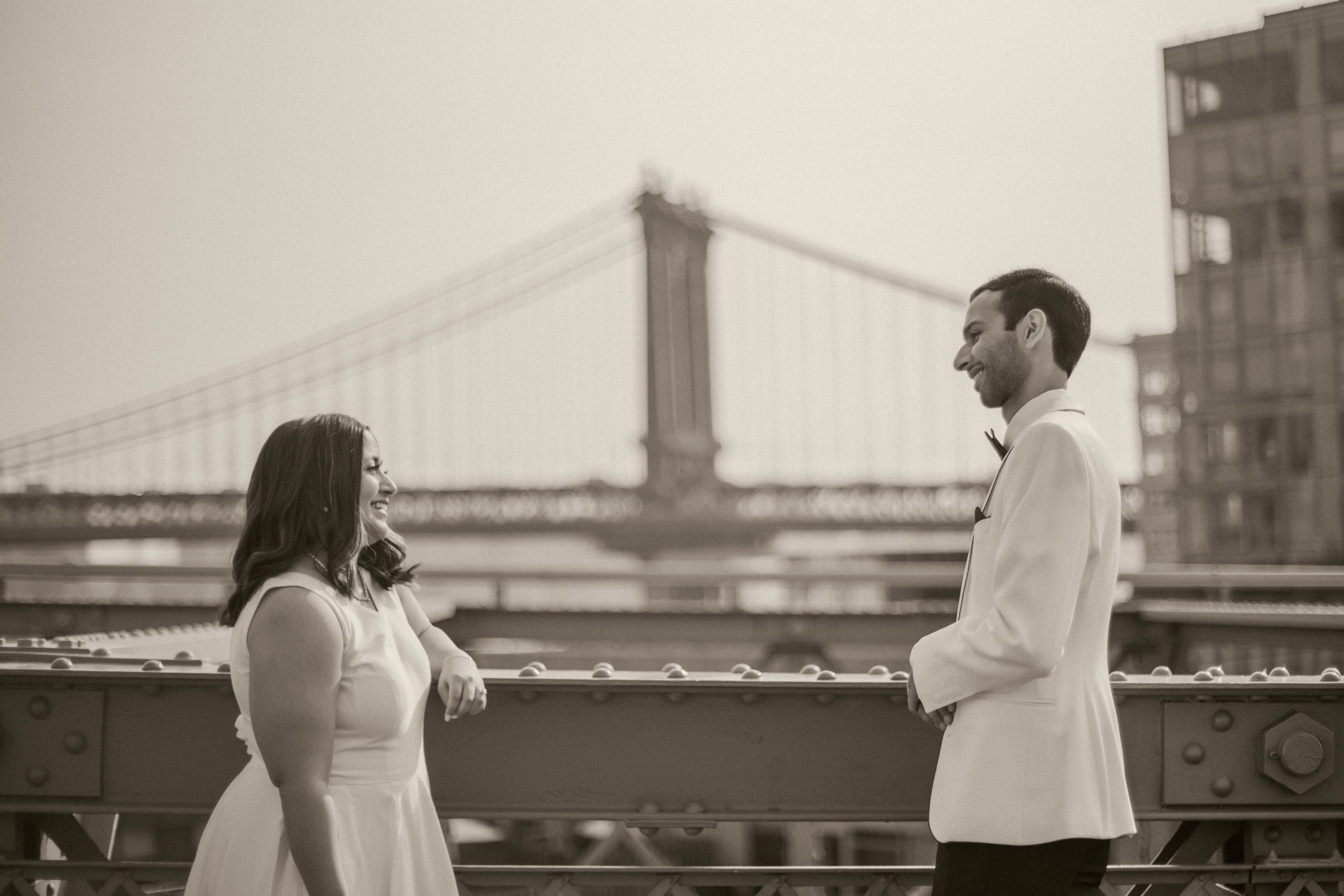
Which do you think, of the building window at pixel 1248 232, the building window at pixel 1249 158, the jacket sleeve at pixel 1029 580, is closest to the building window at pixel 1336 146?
the building window at pixel 1249 158

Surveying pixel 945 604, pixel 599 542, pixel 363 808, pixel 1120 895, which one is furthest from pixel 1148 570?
pixel 599 542

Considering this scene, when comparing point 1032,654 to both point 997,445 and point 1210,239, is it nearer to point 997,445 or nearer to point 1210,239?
point 997,445

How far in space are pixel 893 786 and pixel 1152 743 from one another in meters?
0.53

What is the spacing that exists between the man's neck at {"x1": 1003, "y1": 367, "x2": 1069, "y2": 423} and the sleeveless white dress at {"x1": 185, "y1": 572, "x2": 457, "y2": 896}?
108 centimetres

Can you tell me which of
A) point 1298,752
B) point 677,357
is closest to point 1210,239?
point 1298,752

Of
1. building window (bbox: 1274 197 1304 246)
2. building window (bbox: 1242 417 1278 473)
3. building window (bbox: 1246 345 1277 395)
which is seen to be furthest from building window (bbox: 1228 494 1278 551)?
building window (bbox: 1274 197 1304 246)

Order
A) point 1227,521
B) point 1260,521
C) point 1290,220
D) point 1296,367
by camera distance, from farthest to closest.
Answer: point 1290,220 → point 1227,521 → point 1296,367 → point 1260,521

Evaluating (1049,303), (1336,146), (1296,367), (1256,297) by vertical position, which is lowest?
(1049,303)

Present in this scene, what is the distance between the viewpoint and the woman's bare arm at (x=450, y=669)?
2193mm

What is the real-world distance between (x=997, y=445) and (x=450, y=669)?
1.00m

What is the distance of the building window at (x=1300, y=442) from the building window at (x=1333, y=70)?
4.24 meters

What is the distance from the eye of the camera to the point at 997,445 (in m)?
2.12

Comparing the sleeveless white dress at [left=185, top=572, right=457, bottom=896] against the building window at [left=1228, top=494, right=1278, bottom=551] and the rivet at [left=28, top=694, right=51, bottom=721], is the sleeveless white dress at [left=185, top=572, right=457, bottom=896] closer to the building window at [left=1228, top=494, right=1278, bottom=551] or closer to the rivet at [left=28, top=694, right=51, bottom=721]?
the rivet at [left=28, top=694, right=51, bottom=721]

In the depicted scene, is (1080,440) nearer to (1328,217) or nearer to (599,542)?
(1328,217)
